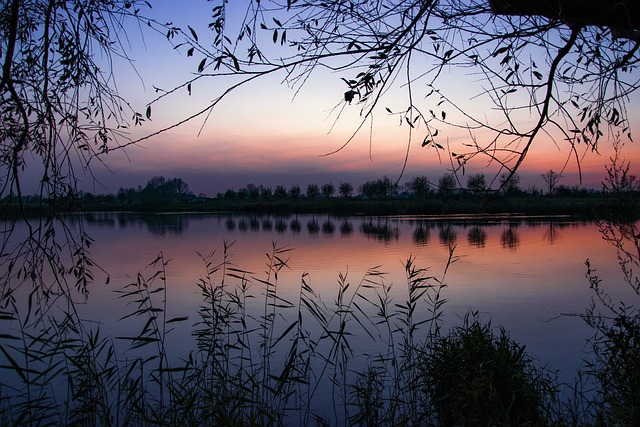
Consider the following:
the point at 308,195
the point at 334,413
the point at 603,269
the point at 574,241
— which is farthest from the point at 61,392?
the point at 308,195

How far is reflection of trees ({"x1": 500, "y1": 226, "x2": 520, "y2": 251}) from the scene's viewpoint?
21.3 m

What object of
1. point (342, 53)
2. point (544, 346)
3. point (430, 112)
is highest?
point (342, 53)

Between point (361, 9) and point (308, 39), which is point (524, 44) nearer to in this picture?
point (361, 9)

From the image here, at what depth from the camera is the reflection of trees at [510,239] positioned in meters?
21.3

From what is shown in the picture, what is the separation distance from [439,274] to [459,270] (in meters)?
1.66

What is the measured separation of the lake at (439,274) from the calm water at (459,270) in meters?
0.03

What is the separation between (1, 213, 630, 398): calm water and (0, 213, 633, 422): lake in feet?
0.09

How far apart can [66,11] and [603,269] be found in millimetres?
16171

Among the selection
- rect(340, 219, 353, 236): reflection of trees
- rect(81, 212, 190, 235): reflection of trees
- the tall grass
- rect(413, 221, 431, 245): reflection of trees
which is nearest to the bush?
the tall grass

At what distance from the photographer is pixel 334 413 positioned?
546cm

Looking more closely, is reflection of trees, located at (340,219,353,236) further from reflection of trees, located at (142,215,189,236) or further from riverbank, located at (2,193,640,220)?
reflection of trees, located at (142,215,189,236)

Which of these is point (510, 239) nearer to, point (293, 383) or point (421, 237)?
point (421, 237)

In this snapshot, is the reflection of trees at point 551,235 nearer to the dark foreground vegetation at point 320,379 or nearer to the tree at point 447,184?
the dark foreground vegetation at point 320,379

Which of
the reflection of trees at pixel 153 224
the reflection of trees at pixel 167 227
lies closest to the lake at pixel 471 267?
the reflection of trees at pixel 167 227
